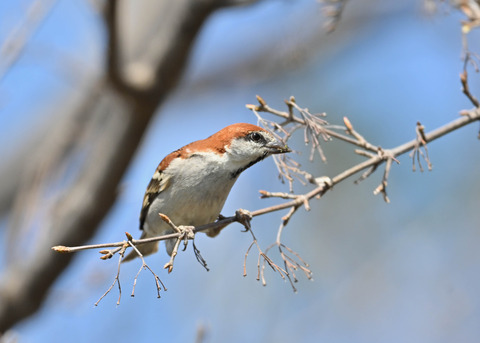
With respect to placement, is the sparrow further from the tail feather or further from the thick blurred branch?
the thick blurred branch

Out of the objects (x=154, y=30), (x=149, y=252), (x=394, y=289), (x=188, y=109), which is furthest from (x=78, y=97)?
(x=394, y=289)

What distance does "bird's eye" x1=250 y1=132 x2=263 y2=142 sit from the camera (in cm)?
342

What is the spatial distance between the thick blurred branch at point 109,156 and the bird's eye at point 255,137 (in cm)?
137

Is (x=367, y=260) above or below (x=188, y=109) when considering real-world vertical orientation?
below

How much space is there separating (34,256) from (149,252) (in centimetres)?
135

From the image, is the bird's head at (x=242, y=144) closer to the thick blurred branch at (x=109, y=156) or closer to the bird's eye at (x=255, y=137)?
the bird's eye at (x=255, y=137)

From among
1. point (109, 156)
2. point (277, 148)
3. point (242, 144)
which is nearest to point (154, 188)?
point (242, 144)

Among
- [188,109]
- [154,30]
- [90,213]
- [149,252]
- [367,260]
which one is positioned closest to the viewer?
[149,252]

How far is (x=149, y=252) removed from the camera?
13.9ft

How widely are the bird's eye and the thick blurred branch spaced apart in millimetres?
1366

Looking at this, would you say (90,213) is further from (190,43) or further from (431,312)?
(431,312)

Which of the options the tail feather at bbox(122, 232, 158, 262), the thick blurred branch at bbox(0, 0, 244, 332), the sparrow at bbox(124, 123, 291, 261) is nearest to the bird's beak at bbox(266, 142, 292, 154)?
the sparrow at bbox(124, 123, 291, 261)

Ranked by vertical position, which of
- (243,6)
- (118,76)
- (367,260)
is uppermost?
(243,6)

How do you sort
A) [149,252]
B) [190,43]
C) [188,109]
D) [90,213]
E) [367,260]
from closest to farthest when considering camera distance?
[149,252] → [190,43] → [90,213] → [367,260] → [188,109]
